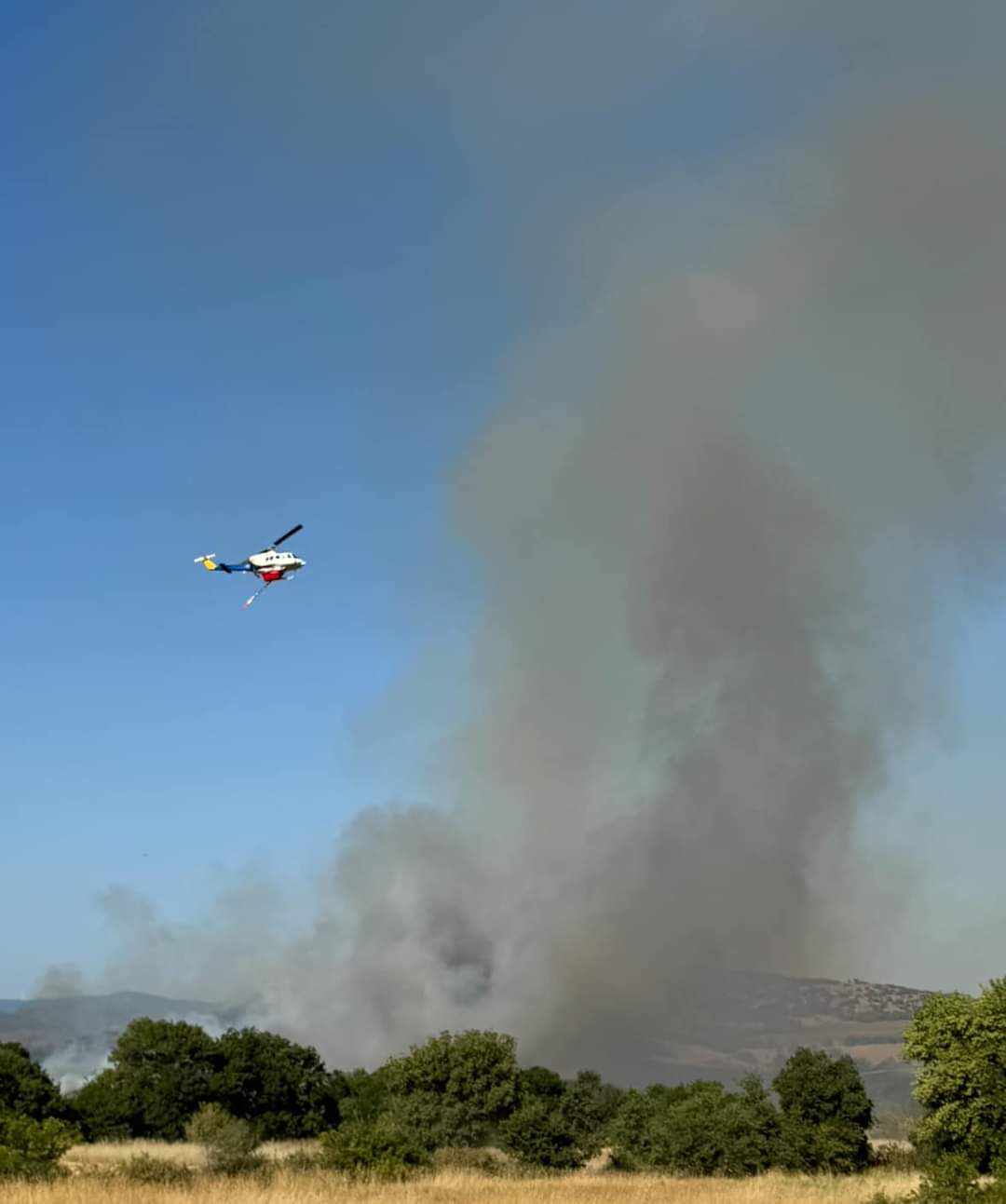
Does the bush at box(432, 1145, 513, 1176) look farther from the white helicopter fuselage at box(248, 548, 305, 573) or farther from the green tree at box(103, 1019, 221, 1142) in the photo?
the white helicopter fuselage at box(248, 548, 305, 573)

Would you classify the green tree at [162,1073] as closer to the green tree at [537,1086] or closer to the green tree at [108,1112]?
the green tree at [108,1112]

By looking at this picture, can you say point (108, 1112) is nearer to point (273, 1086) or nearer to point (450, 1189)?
point (273, 1086)

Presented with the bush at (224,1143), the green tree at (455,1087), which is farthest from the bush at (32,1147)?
the green tree at (455,1087)

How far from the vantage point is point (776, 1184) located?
63188 mm

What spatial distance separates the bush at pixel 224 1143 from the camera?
2411 inches

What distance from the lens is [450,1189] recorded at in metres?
55.8

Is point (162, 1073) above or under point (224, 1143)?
above

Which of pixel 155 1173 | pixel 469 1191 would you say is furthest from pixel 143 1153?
pixel 469 1191

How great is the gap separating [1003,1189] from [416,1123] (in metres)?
41.4

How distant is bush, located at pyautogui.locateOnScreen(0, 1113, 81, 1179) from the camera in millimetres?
50656

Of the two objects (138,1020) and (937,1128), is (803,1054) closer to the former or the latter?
(937,1128)

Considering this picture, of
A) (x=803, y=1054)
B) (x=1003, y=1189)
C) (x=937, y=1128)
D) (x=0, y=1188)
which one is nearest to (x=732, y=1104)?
(x=803, y=1054)

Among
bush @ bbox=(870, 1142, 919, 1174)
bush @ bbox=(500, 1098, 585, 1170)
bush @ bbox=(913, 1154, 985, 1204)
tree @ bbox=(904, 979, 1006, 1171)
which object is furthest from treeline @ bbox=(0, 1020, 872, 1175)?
bush @ bbox=(913, 1154, 985, 1204)

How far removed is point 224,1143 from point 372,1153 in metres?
8.33
